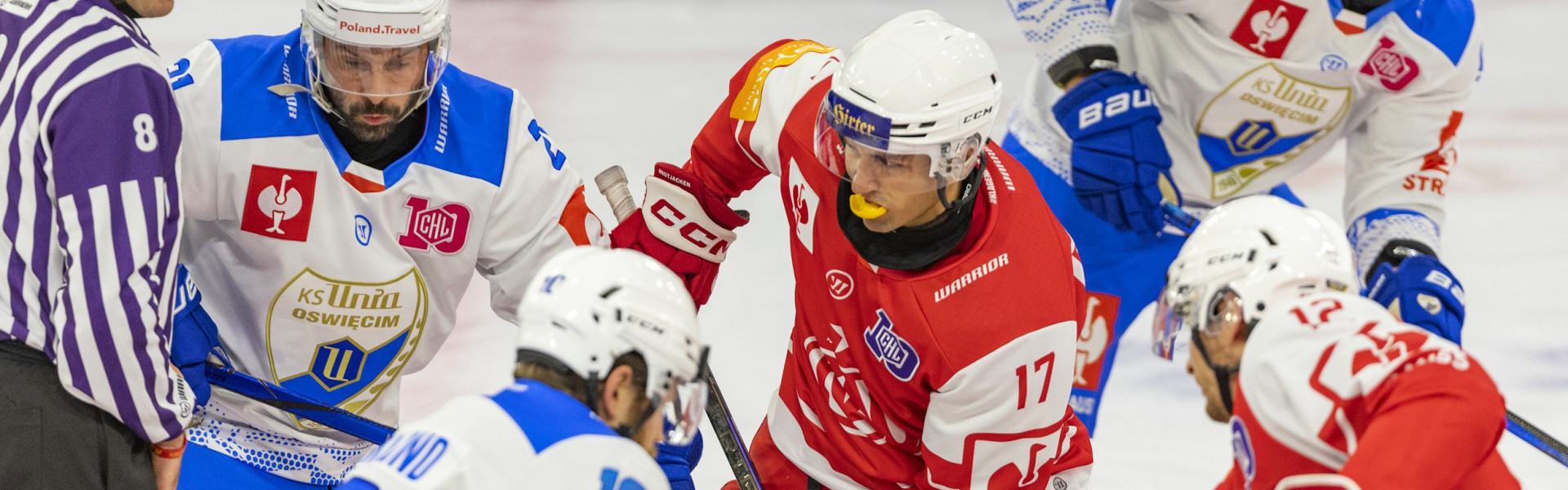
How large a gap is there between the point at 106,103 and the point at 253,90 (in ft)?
1.63

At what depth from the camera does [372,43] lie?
250 cm

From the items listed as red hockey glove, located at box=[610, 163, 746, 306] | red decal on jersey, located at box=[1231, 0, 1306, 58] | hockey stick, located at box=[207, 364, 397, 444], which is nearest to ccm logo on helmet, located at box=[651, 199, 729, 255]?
red hockey glove, located at box=[610, 163, 746, 306]

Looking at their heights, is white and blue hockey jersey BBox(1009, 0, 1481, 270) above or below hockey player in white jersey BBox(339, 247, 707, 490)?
below

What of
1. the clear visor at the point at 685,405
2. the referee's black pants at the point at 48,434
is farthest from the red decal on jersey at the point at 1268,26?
the referee's black pants at the point at 48,434

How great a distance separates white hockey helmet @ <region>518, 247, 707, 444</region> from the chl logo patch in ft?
2.06

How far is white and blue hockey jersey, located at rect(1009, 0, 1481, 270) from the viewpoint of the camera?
3330mm

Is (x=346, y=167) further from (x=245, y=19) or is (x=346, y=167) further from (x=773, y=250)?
(x=245, y=19)

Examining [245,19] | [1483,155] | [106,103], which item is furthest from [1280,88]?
[245,19]

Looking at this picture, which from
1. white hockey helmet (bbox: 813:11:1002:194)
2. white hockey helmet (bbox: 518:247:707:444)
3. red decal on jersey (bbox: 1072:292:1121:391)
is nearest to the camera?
white hockey helmet (bbox: 518:247:707:444)

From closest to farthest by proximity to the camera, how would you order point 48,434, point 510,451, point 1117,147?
point 510,451 < point 48,434 < point 1117,147

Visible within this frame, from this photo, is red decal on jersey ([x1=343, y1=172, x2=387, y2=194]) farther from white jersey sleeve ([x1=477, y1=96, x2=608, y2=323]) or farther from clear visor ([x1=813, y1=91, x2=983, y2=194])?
clear visor ([x1=813, y1=91, x2=983, y2=194])

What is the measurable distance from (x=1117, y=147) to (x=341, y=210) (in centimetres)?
159

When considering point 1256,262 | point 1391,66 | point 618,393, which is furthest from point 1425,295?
point 618,393

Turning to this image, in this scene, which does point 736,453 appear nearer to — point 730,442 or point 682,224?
point 730,442
